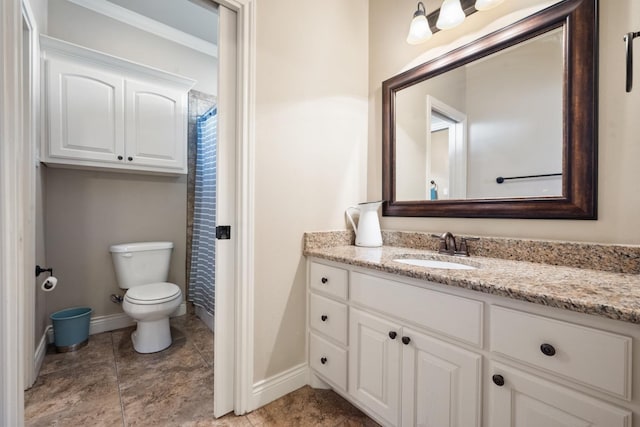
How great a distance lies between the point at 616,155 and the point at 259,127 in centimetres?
144

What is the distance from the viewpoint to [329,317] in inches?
53.4

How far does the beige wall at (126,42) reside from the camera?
77.7 inches

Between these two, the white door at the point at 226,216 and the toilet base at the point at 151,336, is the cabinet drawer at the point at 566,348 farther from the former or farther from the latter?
the toilet base at the point at 151,336

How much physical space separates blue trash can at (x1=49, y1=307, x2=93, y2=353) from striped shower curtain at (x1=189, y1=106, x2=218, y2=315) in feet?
2.50

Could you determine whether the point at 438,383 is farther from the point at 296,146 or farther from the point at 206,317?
the point at 206,317

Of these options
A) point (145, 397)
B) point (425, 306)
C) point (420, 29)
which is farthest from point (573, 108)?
point (145, 397)

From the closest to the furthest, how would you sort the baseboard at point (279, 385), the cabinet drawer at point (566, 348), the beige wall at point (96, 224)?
the cabinet drawer at point (566, 348) → the baseboard at point (279, 385) → the beige wall at point (96, 224)

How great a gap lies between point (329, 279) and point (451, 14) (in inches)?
57.6

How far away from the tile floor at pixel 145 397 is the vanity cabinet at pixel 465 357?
190mm

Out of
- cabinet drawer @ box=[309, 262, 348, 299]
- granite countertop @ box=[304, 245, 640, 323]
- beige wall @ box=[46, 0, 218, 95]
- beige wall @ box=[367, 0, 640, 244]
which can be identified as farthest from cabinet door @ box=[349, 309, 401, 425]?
beige wall @ box=[46, 0, 218, 95]

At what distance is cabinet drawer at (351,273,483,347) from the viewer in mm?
838

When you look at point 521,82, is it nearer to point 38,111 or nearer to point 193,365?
point 193,365

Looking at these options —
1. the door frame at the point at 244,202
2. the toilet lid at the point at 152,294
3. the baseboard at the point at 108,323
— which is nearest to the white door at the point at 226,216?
the door frame at the point at 244,202

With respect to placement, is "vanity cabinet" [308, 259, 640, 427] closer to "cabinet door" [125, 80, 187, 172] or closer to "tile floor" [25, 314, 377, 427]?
"tile floor" [25, 314, 377, 427]
